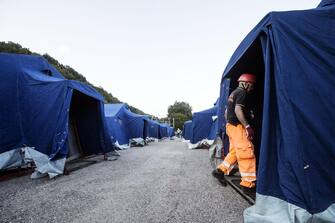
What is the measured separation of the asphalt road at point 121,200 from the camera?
2.04 metres

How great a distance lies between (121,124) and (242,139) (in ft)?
30.0

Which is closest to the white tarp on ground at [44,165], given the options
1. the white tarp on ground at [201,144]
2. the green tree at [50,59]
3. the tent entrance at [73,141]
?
the tent entrance at [73,141]

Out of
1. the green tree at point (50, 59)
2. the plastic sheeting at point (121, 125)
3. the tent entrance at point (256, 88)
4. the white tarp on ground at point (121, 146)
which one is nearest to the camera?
the tent entrance at point (256, 88)

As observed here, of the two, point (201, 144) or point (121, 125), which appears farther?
point (121, 125)

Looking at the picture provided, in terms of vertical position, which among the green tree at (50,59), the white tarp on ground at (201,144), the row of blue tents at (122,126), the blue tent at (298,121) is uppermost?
the green tree at (50,59)

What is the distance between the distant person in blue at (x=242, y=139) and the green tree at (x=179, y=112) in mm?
54961

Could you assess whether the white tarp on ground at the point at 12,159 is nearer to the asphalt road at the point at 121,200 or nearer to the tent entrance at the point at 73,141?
the asphalt road at the point at 121,200

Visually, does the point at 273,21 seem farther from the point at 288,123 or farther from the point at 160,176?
the point at 160,176

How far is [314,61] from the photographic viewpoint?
71.2 inches

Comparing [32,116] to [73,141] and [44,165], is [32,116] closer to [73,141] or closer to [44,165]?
[44,165]

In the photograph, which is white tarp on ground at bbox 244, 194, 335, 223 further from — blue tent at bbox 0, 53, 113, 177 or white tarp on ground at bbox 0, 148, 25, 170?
white tarp on ground at bbox 0, 148, 25, 170

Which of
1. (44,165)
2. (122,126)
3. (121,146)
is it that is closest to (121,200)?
(44,165)

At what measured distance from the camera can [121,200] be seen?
8.34 ft

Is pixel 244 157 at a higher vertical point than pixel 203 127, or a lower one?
higher
